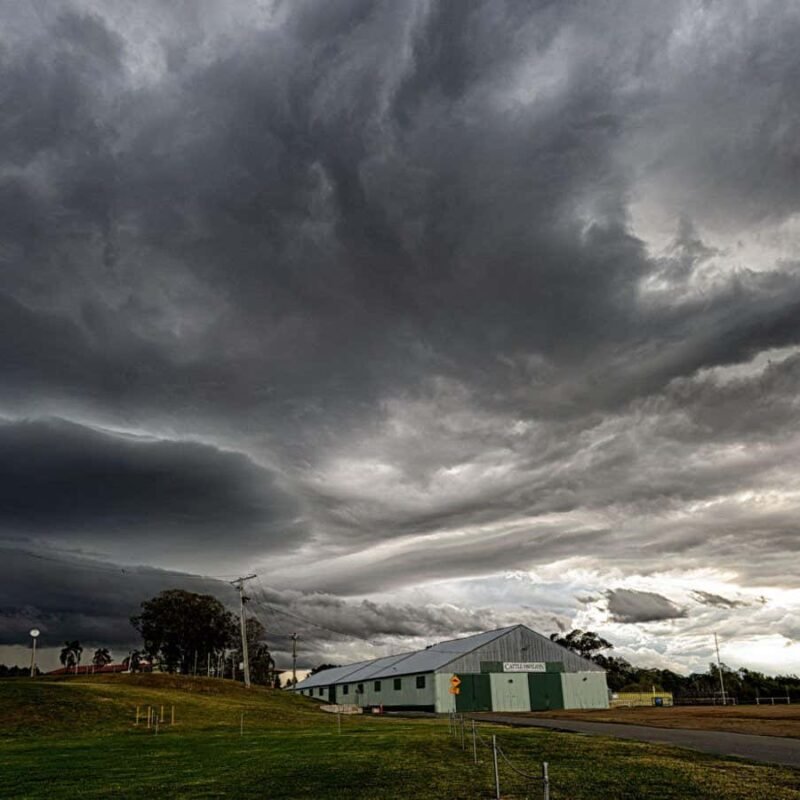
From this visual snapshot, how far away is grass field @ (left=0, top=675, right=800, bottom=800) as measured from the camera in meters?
20.8

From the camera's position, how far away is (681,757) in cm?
2762

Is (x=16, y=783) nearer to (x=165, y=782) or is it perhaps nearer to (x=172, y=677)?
(x=165, y=782)

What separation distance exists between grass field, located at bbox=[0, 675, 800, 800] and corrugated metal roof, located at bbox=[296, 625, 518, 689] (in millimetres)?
35518

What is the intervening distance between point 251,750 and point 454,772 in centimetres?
1567

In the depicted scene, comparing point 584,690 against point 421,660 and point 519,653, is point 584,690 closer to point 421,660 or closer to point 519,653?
point 519,653

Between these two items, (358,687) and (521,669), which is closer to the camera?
(521,669)

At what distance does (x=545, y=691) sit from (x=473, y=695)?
9.04 metres

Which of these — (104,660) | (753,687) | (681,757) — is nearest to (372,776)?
(681,757)

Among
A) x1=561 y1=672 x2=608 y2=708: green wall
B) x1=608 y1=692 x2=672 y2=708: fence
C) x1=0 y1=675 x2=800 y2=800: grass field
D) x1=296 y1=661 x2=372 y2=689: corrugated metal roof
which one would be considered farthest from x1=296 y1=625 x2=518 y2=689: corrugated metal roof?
x1=0 y1=675 x2=800 y2=800: grass field

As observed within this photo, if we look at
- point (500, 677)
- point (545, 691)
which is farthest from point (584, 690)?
point (500, 677)

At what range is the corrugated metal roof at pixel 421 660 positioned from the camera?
86.6 m

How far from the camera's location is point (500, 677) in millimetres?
84938

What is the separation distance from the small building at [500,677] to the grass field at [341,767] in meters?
33.1

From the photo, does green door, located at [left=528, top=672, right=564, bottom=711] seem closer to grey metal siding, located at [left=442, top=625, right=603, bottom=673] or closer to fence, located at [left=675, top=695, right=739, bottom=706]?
grey metal siding, located at [left=442, top=625, right=603, bottom=673]
